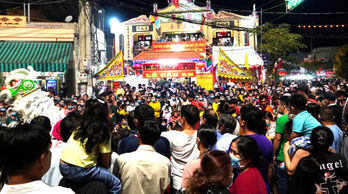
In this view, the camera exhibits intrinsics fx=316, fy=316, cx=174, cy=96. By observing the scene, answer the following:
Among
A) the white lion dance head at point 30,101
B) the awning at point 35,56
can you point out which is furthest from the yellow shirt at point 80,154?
the awning at point 35,56

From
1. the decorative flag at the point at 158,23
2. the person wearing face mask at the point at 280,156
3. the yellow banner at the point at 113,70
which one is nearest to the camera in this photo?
the person wearing face mask at the point at 280,156

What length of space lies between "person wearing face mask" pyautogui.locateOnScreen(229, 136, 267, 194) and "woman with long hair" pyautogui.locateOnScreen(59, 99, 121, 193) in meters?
1.16

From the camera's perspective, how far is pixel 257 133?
409cm

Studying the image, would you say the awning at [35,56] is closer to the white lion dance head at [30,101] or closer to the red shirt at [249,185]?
the white lion dance head at [30,101]

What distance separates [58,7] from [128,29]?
21.6 meters

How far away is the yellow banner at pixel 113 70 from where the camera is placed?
49.0 feet

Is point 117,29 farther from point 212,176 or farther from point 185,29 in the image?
point 212,176

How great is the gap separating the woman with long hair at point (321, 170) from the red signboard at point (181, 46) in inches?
1222

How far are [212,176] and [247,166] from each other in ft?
2.85

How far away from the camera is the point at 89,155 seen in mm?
2830

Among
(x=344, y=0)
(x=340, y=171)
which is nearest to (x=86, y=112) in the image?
(x=340, y=171)

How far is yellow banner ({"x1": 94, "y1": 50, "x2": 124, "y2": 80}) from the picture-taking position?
14922mm

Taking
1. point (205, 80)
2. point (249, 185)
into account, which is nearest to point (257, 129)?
point (249, 185)

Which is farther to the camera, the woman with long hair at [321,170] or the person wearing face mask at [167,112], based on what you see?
the person wearing face mask at [167,112]
